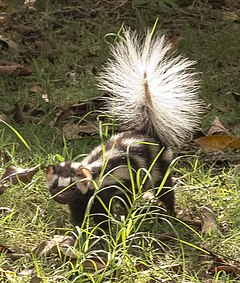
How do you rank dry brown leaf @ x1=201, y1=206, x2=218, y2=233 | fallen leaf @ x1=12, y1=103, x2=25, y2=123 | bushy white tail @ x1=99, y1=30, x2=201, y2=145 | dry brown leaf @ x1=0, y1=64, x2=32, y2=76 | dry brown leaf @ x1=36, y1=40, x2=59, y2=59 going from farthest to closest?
dry brown leaf @ x1=36, y1=40, x2=59, y2=59, dry brown leaf @ x1=0, y1=64, x2=32, y2=76, fallen leaf @ x1=12, y1=103, x2=25, y2=123, bushy white tail @ x1=99, y1=30, x2=201, y2=145, dry brown leaf @ x1=201, y1=206, x2=218, y2=233

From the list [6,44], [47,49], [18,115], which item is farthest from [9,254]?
[6,44]

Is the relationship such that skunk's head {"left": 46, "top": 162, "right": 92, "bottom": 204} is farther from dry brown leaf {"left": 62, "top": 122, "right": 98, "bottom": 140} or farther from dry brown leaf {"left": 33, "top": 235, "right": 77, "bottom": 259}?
dry brown leaf {"left": 62, "top": 122, "right": 98, "bottom": 140}

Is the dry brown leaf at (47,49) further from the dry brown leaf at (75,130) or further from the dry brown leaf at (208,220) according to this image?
the dry brown leaf at (208,220)

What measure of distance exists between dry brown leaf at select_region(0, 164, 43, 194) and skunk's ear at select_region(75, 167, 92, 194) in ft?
1.41

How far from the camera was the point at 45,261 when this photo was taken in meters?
4.26

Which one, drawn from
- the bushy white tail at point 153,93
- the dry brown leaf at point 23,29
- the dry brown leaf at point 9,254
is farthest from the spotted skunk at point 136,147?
the dry brown leaf at point 23,29

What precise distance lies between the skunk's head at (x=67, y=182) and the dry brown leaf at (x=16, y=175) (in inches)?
12.9

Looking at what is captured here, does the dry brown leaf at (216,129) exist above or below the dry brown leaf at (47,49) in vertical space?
above

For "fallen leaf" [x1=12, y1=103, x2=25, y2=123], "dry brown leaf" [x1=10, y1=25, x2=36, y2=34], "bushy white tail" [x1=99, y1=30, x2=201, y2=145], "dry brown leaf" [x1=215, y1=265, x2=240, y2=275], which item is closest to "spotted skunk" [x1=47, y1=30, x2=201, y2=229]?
"bushy white tail" [x1=99, y1=30, x2=201, y2=145]

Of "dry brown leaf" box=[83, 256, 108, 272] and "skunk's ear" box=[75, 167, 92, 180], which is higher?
"skunk's ear" box=[75, 167, 92, 180]

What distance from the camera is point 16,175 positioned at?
4.93 metres

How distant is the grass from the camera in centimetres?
415

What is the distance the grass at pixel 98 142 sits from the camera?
13.6 feet

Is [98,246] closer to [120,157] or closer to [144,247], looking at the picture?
[144,247]
